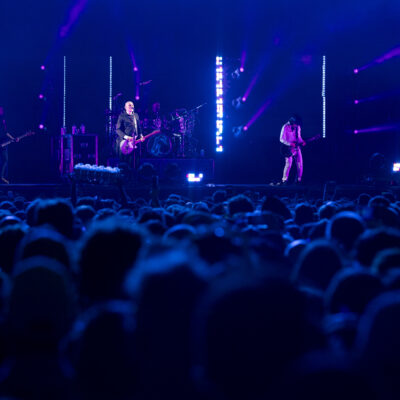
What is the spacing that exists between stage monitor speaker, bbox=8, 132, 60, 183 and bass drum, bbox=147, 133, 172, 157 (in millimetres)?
2933

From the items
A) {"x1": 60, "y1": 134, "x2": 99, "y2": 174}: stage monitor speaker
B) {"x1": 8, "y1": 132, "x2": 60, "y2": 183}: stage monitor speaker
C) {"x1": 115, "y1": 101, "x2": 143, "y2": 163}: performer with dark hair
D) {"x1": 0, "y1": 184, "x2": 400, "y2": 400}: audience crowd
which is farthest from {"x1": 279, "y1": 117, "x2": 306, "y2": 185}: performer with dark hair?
{"x1": 0, "y1": 184, "x2": 400, "y2": 400}: audience crowd

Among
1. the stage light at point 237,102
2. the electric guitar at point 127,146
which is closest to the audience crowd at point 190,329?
the electric guitar at point 127,146

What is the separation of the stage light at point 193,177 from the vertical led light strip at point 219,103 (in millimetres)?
2216

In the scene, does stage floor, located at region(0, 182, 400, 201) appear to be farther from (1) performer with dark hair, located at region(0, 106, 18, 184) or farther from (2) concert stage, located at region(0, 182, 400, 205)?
(1) performer with dark hair, located at region(0, 106, 18, 184)

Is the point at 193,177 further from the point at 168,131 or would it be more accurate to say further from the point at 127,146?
the point at 168,131

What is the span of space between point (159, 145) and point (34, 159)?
3.87 meters

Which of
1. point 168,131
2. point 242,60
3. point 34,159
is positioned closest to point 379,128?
point 242,60

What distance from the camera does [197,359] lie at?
1377 millimetres

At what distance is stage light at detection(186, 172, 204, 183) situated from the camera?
51.8 ft

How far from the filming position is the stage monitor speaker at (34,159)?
688 inches

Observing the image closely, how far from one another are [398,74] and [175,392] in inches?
656

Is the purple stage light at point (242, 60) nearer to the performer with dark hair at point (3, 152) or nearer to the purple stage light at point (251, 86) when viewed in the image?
the purple stage light at point (251, 86)

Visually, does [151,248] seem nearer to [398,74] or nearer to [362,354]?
[362,354]

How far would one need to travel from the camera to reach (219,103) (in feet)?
59.5
